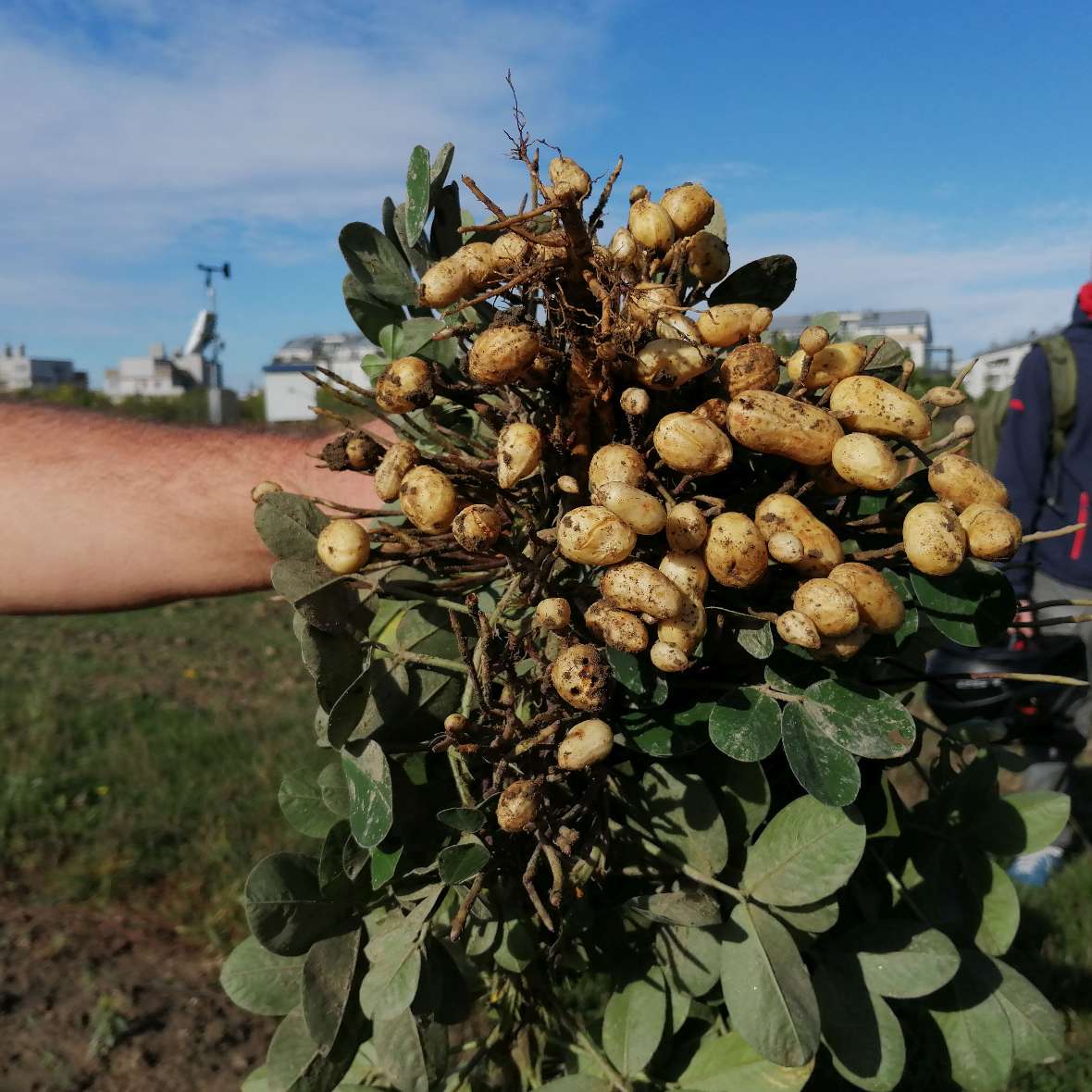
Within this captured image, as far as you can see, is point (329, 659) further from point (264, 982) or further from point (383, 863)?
point (264, 982)

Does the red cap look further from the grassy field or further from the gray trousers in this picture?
the grassy field

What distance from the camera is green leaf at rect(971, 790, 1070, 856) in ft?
2.75

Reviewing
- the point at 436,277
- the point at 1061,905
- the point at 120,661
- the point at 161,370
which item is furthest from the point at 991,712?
A: the point at 161,370

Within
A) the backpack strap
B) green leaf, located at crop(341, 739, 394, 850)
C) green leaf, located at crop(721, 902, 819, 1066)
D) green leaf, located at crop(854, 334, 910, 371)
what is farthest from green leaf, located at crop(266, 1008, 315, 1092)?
the backpack strap

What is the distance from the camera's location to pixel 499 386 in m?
0.63

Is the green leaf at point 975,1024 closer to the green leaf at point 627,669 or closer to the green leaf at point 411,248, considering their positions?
the green leaf at point 627,669

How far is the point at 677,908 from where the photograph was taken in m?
0.66

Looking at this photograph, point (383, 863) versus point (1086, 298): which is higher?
point (1086, 298)

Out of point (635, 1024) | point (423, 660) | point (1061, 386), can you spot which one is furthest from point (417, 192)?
point (1061, 386)

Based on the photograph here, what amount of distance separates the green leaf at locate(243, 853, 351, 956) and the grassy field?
1.16m

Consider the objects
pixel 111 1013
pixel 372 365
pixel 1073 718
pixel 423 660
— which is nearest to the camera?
pixel 423 660

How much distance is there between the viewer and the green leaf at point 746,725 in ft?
1.93

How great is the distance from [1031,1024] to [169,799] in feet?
8.03

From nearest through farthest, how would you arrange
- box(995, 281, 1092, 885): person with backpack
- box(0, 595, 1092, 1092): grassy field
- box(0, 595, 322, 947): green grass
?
box(0, 595, 1092, 1092): grassy field
box(0, 595, 322, 947): green grass
box(995, 281, 1092, 885): person with backpack
